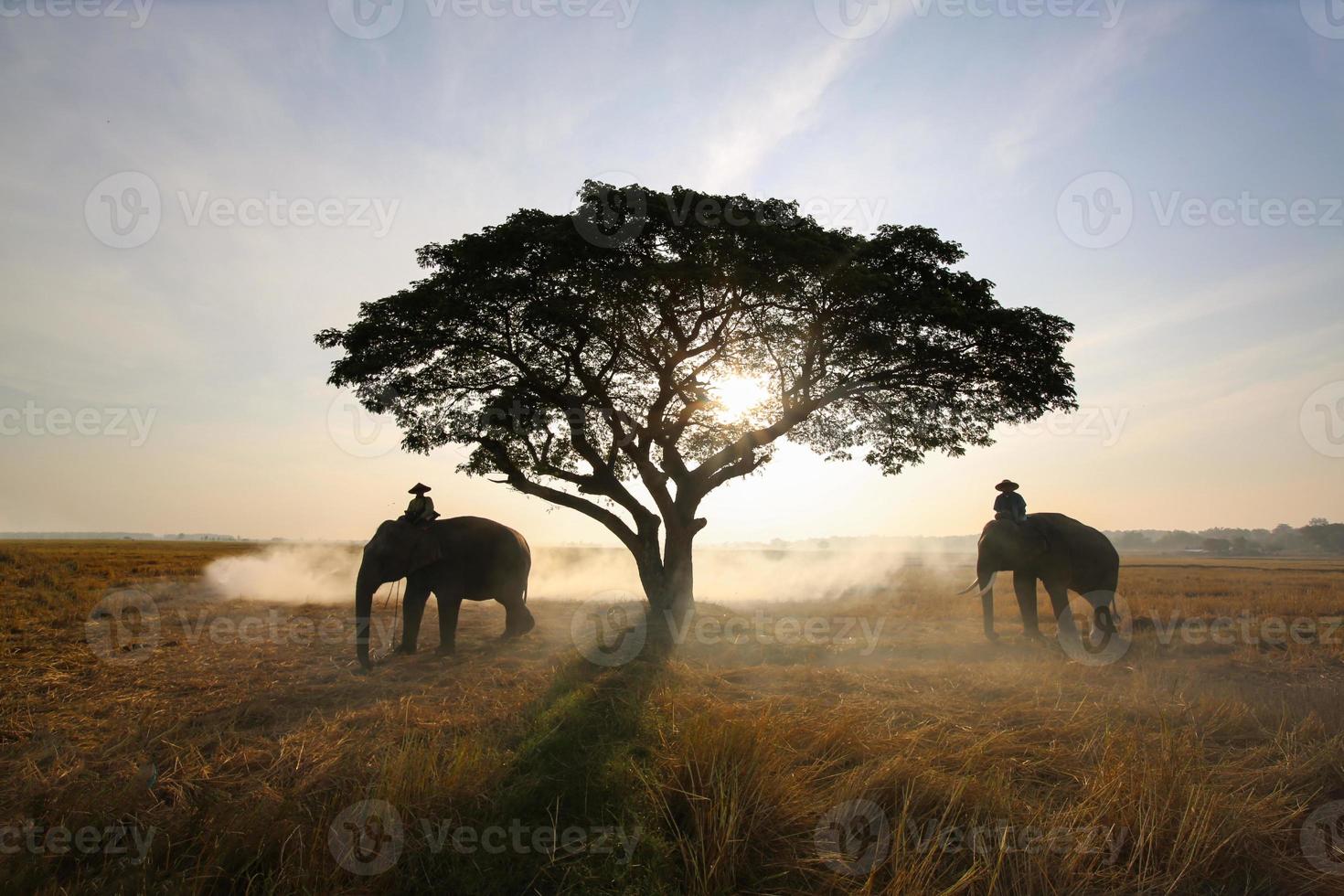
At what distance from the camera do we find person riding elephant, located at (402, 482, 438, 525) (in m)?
13.0

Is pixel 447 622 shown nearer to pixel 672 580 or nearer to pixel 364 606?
pixel 364 606

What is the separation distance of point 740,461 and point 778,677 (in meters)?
7.75

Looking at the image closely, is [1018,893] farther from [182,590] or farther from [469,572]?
[182,590]

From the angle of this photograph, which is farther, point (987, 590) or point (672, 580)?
point (672, 580)

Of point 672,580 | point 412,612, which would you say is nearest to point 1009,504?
point 672,580

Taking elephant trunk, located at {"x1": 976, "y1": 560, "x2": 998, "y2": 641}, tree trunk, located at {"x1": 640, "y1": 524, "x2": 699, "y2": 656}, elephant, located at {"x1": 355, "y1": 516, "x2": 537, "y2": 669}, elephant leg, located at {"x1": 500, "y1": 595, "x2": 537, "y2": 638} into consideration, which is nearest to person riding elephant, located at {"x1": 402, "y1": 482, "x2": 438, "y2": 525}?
elephant, located at {"x1": 355, "y1": 516, "x2": 537, "y2": 669}

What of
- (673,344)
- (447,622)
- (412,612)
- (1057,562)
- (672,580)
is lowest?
(447,622)

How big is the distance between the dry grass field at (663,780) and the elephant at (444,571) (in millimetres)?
2169

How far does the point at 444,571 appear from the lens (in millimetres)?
13180

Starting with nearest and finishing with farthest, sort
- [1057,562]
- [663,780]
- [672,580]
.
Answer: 1. [663,780]
2. [1057,562]
3. [672,580]

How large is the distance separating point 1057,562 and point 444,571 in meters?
13.0

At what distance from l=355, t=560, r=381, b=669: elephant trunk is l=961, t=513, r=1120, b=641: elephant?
12.8 m

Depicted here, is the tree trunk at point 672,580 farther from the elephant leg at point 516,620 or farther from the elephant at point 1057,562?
the elephant at point 1057,562

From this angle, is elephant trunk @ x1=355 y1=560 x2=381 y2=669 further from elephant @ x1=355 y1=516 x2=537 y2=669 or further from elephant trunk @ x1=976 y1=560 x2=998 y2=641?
elephant trunk @ x1=976 y1=560 x2=998 y2=641
